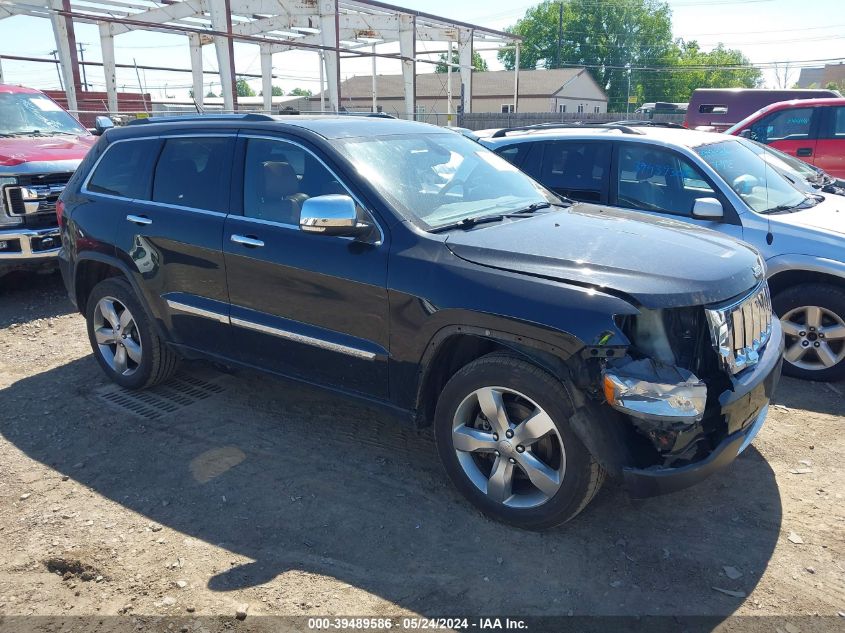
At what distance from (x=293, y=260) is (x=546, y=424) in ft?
5.59

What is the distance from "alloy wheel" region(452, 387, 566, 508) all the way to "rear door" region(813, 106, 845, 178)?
29.1 feet

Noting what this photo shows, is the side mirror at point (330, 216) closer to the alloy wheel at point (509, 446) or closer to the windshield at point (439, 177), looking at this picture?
the windshield at point (439, 177)

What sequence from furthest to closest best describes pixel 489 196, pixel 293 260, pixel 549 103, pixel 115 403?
pixel 549 103, pixel 115 403, pixel 489 196, pixel 293 260

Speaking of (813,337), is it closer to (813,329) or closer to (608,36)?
(813,329)

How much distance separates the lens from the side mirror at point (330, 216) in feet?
11.2

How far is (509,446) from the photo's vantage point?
3195mm

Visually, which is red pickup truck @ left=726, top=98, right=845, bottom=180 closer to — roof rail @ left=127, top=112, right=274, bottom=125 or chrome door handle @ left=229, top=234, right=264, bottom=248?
roof rail @ left=127, top=112, right=274, bottom=125

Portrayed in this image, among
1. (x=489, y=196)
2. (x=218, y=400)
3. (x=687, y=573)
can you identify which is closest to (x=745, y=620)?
(x=687, y=573)

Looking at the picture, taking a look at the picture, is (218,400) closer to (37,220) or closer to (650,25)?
(37,220)

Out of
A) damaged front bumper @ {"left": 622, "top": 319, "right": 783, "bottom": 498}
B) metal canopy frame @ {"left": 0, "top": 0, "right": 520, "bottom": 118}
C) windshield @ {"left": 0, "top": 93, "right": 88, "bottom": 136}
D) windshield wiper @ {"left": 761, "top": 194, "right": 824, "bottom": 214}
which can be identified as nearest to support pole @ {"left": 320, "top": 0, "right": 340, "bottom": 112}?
metal canopy frame @ {"left": 0, "top": 0, "right": 520, "bottom": 118}

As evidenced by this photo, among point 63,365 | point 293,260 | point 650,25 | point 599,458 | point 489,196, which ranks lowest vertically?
point 63,365

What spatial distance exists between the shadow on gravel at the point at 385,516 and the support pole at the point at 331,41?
16912 mm

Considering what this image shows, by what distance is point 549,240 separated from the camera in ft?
11.1

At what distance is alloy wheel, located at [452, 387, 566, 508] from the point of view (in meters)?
3.12
